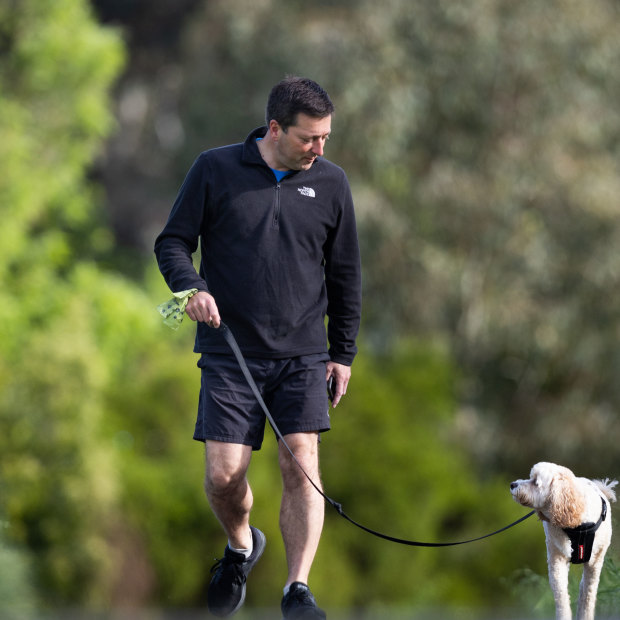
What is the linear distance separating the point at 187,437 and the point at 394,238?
18.2ft

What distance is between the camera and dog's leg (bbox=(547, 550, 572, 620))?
451 cm

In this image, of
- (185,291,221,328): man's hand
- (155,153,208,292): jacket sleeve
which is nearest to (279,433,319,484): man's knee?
(185,291,221,328): man's hand

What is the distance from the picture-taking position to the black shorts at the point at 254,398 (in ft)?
17.3

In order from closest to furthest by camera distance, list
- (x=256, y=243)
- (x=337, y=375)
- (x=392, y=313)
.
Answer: (x=256, y=243)
(x=337, y=375)
(x=392, y=313)

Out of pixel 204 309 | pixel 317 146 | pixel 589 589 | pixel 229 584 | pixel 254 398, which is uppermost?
pixel 317 146

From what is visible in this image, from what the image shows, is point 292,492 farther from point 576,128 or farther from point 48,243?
point 48,243

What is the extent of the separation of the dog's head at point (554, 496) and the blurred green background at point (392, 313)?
17.8 meters

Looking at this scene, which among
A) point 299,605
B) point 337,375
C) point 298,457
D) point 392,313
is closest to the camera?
point 299,605

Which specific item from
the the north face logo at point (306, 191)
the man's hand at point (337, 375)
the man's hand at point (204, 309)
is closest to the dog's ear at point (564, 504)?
the man's hand at point (337, 375)

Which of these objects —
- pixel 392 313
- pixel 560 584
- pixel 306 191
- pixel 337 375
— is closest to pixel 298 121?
pixel 306 191

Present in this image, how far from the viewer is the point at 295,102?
5.10m

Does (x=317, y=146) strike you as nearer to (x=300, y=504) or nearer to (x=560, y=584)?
(x=300, y=504)

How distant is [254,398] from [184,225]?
2.50ft

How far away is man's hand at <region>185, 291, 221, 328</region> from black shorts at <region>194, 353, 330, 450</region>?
317mm
